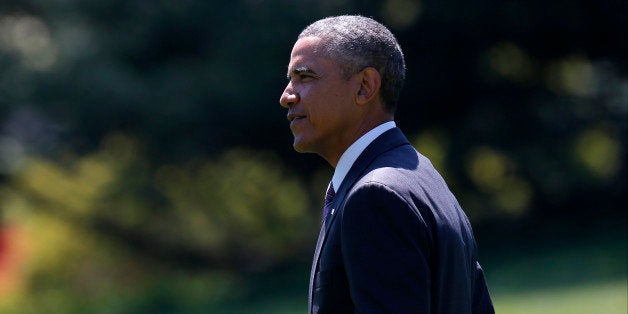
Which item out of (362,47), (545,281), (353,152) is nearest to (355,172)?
(353,152)

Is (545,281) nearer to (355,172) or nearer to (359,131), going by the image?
(359,131)

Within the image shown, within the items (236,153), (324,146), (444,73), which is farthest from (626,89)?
(324,146)

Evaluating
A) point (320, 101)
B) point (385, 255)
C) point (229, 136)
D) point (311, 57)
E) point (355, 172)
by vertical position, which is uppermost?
point (229, 136)

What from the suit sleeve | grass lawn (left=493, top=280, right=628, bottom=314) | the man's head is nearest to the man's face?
the man's head

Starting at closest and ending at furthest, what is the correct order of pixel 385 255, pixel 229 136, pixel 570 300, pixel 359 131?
pixel 385 255
pixel 359 131
pixel 570 300
pixel 229 136

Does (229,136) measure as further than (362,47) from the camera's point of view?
Yes

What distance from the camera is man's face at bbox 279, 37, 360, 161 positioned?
263cm

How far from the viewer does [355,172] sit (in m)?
2.49

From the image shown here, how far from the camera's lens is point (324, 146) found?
268 centimetres

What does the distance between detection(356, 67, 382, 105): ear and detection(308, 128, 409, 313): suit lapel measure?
11 cm

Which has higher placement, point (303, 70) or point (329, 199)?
point (303, 70)

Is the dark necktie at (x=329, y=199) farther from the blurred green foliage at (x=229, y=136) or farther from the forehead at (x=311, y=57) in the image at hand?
the blurred green foliage at (x=229, y=136)

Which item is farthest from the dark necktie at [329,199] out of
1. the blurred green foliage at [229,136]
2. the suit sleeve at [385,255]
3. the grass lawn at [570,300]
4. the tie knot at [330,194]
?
the blurred green foliage at [229,136]

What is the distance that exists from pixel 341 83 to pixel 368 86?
0.23ft
